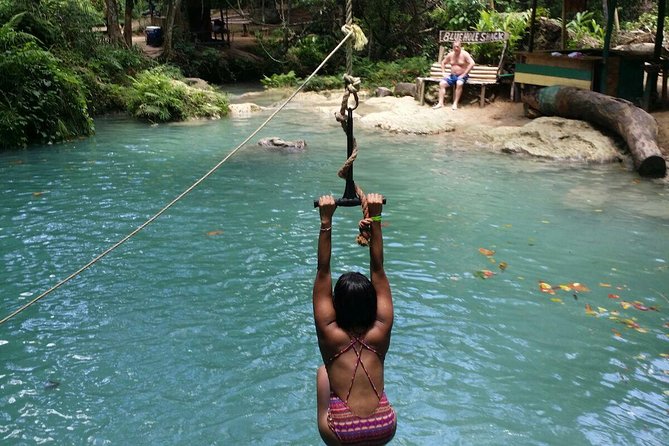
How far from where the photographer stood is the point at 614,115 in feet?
38.6

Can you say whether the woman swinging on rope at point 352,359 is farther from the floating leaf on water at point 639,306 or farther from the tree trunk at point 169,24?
the tree trunk at point 169,24

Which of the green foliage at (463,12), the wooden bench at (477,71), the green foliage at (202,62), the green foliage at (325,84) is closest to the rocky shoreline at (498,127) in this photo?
the wooden bench at (477,71)

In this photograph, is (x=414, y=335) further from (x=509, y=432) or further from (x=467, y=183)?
(x=467, y=183)

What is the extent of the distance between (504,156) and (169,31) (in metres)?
14.8

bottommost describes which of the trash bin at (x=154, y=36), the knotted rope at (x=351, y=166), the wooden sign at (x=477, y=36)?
the knotted rope at (x=351, y=166)

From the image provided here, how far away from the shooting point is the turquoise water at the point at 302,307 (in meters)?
4.35

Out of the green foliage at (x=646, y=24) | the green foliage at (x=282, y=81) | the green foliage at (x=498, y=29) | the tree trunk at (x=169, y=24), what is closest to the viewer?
the green foliage at (x=498, y=29)

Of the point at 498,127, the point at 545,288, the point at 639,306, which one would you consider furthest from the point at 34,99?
the point at 639,306

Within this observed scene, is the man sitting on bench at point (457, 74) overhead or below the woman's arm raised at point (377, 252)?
overhead

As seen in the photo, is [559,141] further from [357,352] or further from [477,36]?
[357,352]

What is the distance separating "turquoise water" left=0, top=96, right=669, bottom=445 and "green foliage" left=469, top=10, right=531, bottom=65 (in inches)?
331

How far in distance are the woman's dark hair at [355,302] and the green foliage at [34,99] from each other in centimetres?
1177

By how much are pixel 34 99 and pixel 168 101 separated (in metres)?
3.43

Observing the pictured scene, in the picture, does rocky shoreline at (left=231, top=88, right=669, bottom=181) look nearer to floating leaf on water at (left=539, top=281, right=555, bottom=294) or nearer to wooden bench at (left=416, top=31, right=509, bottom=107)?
wooden bench at (left=416, top=31, right=509, bottom=107)
